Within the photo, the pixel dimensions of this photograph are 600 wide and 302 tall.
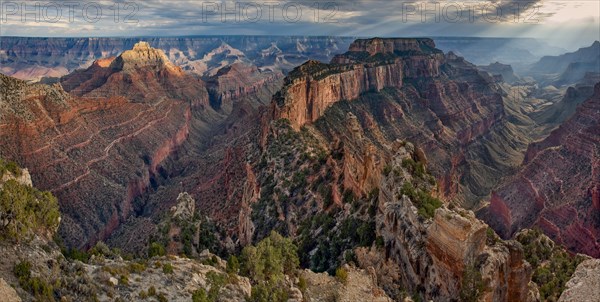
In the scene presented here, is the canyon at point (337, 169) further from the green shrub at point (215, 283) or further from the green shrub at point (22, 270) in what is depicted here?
the green shrub at point (22, 270)

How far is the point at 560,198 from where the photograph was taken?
7931cm

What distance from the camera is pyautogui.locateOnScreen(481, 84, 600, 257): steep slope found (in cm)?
6719

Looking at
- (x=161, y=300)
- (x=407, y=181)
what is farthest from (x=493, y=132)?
(x=161, y=300)

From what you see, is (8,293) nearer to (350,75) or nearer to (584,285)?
(584,285)

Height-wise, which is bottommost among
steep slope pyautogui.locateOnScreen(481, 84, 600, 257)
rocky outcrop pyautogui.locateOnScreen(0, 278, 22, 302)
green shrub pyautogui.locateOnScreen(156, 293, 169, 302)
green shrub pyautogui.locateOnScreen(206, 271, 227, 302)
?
steep slope pyautogui.locateOnScreen(481, 84, 600, 257)

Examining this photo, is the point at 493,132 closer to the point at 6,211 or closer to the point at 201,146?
the point at 201,146

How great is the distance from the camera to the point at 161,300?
77.0ft

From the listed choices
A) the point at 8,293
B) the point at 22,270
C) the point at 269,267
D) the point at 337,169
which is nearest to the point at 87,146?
the point at 337,169

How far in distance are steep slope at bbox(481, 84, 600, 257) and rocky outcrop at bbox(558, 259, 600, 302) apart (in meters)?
36.7

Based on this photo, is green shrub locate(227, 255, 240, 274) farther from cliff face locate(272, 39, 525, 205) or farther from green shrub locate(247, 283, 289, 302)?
cliff face locate(272, 39, 525, 205)

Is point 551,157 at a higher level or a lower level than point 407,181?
lower

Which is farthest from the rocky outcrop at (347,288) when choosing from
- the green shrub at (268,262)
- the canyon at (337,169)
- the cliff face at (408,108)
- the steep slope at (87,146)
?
the steep slope at (87,146)

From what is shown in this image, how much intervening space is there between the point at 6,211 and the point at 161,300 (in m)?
9.86

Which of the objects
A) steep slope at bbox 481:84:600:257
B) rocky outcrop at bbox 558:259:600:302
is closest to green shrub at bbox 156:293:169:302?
rocky outcrop at bbox 558:259:600:302
